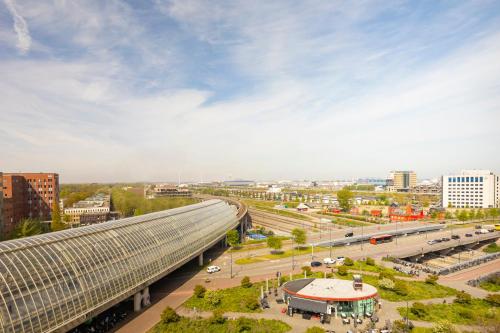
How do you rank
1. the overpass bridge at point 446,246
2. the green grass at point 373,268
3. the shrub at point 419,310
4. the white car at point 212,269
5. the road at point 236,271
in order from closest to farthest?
the shrub at point 419,310 → the road at point 236,271 → the white car at point 212,269 → the green grass at point 373,268 → the overpass bridge at point 446,246

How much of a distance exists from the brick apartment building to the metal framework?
256 feet

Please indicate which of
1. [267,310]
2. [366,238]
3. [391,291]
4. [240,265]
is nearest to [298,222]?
[366,238]

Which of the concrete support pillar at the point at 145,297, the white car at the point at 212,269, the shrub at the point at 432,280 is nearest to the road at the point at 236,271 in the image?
the white car at the point at 212,269

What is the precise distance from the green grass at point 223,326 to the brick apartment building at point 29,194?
302 ft

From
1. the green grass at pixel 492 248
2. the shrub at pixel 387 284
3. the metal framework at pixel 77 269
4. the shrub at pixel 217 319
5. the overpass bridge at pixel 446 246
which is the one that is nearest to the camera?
the metal framework at pixel 77 269

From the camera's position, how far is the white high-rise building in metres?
181

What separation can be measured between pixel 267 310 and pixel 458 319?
23.9 meters

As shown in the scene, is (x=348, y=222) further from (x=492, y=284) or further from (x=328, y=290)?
(x=328, y=290)

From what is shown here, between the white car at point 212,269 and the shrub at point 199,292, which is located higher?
the shrub at point 199,292

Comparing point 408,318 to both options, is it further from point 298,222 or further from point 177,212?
point 298,222

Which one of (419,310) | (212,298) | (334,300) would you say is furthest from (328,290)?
(212,298)

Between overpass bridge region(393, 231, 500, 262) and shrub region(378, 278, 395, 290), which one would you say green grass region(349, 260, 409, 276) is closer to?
shrub region(378, 278, 395, 290)

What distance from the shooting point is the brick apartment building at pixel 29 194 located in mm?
107188

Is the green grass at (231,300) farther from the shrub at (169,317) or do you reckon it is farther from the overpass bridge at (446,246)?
the overpass bridge at (446,246)
